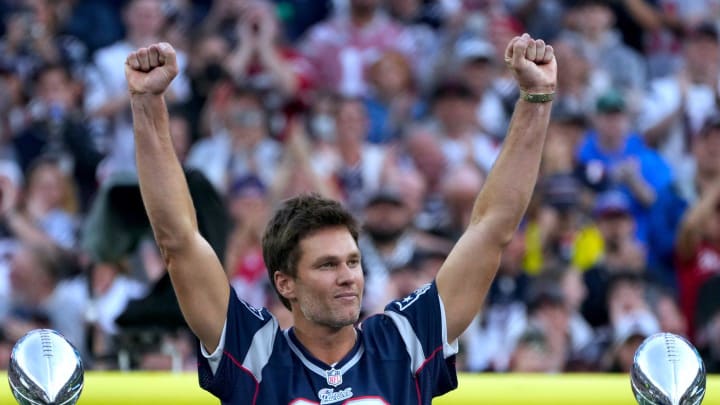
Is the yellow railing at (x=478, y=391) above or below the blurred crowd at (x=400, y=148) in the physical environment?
below

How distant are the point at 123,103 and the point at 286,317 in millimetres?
3002

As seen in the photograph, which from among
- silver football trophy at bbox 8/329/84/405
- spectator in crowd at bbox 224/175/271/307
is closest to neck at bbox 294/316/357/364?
silver football trophy at bbox 8/329/84/405

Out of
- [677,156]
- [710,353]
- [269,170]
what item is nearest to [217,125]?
[269,170]

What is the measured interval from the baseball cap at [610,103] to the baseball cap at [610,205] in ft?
2.29

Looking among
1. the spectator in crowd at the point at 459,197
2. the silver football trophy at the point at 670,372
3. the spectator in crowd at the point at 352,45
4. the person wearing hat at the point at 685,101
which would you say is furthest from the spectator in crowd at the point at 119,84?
the silver football trophy at the point at 670,372

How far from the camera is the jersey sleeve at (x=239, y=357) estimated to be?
161 inches

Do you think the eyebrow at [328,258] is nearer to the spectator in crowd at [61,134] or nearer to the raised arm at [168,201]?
the raised arm at [168,201]

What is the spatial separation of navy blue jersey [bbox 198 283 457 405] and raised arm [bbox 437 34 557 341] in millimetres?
76

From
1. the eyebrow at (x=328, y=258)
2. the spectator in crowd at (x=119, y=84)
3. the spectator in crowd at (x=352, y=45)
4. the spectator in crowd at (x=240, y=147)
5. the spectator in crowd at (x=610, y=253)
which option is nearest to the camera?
the eyebrow at (x=328, y=258)

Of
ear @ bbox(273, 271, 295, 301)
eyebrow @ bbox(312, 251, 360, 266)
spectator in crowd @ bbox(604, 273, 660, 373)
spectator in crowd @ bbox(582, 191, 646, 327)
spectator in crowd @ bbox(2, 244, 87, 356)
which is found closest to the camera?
eyebrow @ bbox(312, 251, 360, 266)

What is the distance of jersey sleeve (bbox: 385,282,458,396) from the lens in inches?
167

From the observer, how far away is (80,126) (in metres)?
9.72

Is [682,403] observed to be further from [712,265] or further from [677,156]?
[677,156]

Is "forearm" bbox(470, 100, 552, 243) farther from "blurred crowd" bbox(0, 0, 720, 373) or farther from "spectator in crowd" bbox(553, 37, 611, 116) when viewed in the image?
"spectator in crowd" bbox(553, 37, 611, 116)
